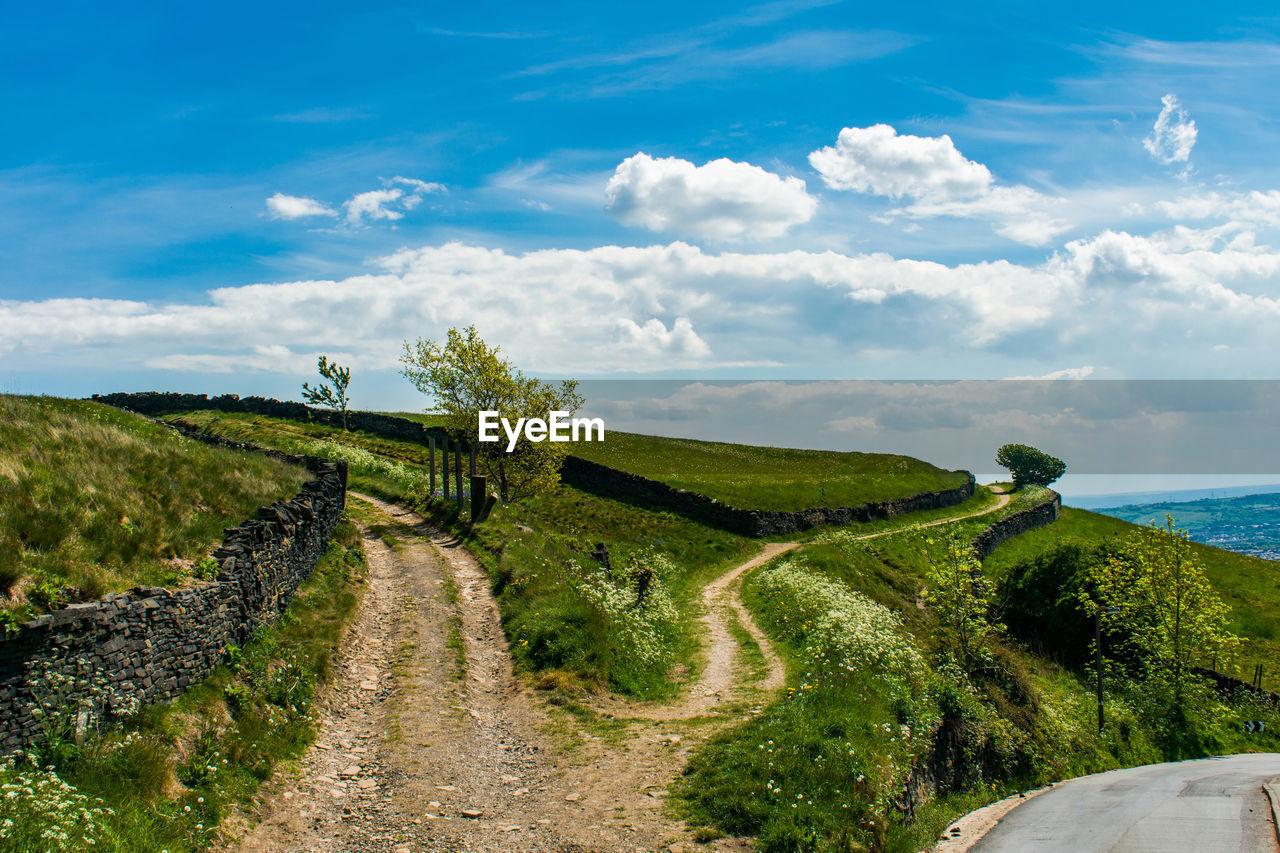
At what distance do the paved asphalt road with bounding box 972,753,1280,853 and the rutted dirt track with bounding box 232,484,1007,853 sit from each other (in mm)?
6482

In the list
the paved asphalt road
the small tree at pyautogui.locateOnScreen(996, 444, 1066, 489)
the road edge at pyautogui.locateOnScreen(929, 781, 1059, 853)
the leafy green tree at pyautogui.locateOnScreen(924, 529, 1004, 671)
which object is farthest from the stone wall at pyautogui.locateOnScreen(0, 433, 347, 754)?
the small tree at pyautogui.locateOnScreen(996, 444, 1066, 489)

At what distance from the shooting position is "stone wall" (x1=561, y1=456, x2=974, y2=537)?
165 feet

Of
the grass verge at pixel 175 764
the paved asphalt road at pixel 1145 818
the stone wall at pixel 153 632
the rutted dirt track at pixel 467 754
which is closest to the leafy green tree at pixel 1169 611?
the paved asphalt road at pixel 1145 818

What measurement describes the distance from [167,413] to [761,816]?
82.2m

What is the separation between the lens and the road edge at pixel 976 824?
1387cm

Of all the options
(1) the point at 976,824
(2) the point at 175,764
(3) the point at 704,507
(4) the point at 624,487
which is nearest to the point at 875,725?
(1) the point at 976,824

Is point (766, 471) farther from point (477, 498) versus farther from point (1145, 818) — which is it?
point (1145, 818)

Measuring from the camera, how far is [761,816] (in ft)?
36.3

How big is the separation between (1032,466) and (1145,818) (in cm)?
12217

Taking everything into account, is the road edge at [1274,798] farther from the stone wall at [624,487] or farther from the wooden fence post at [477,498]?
the stone wall at [624,487]

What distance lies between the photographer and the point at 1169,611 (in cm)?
3312

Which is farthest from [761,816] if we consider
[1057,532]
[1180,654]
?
[1057,532]

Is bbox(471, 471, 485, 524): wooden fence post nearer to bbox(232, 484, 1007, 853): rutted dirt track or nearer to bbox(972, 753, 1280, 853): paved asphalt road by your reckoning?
bbox(232, 484, 1007, 853): rutted dirt track

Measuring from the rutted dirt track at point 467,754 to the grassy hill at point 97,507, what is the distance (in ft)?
14.7
